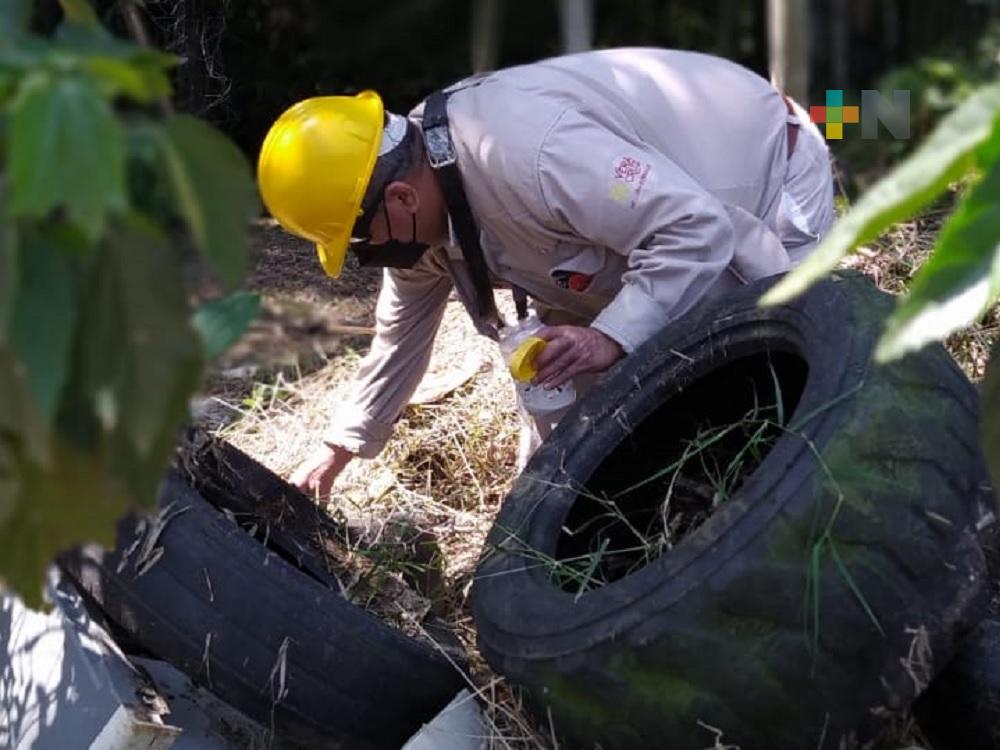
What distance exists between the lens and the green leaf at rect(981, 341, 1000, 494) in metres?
1.56

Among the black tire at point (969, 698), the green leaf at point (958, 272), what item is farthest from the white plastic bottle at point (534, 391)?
the green leaf at point (958, 272)

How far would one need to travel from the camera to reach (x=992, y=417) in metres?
1.58

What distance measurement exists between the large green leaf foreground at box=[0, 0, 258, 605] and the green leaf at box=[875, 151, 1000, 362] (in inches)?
19.4

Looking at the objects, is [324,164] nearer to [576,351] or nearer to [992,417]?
[576,351]

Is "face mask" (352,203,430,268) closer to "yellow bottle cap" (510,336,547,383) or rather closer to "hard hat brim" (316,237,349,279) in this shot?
"hard hat brim" (316,237,349,279)

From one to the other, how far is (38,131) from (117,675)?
2.14 m

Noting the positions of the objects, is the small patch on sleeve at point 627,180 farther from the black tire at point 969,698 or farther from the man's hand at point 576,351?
the black tire at point 969,698

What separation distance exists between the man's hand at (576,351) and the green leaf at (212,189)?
2148 mm

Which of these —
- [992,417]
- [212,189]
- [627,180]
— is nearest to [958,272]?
[992,417]

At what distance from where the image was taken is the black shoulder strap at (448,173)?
138 inches

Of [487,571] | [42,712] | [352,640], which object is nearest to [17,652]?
[42,712]

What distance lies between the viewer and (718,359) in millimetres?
3234


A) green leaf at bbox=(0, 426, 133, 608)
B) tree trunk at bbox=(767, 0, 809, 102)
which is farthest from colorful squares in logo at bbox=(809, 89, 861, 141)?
green leaf at bbox=(0, 426, 133, 608)

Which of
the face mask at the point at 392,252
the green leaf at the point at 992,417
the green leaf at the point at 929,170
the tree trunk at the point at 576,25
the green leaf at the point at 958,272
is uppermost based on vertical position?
the green leaf at the point at 929,170
